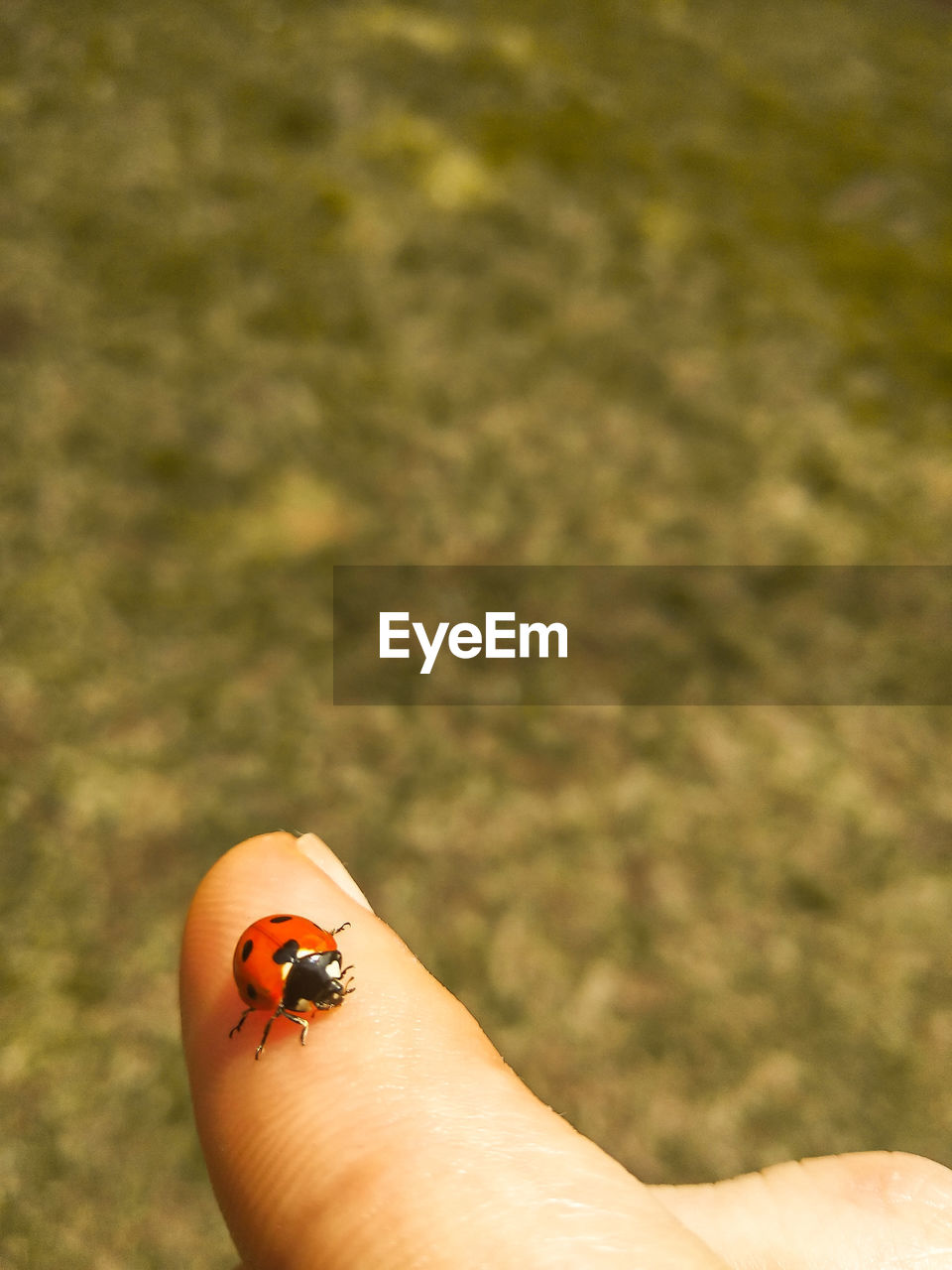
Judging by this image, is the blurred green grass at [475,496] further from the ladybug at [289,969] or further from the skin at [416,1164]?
the ladybug at [289,969]

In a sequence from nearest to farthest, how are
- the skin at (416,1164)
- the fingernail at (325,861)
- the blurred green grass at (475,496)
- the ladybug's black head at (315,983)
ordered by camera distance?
the skin at (416,1164) → the ladybug's black head at (315,983) → the fingernail at (325,861) → the blurred green grass at (475,496)

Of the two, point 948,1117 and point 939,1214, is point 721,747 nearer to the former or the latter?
point 948,1117

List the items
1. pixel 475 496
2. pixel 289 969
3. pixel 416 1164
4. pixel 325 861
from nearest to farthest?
pixel 416 1164 → pixel 289 969 → pixel 325 861 → pixel 475 496

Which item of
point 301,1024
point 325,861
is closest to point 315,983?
point 301,1024

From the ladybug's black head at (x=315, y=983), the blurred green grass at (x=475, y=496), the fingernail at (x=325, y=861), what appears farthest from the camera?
the blurred green grass at (x=475, y=496)

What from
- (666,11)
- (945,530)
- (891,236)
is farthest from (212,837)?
(666,11)

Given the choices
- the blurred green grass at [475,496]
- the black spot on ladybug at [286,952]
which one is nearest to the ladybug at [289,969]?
the black spot on ladybug at [286,952]

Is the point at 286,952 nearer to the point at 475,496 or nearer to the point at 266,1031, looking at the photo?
the point at 266,1031
